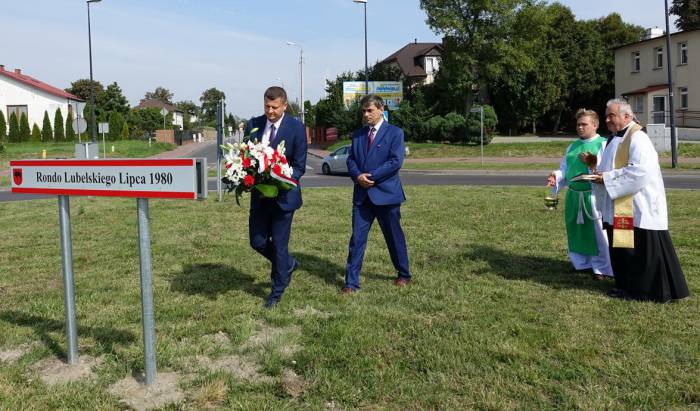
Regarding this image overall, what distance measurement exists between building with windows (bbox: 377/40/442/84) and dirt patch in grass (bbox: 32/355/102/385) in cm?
6549

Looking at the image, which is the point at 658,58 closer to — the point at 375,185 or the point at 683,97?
the point at 683,97

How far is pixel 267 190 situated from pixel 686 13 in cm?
5665

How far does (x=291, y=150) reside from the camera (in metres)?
5.28

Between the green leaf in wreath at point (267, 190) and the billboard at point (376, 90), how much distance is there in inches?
1840

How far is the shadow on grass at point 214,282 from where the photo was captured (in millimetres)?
5785

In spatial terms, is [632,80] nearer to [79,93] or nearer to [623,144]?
[623,144]

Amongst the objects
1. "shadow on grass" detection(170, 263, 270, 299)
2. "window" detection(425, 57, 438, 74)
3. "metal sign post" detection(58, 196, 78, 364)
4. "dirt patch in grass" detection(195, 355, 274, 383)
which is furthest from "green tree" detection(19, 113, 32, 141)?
"dirt patch in grass" detection(195, 355, 274, 383)

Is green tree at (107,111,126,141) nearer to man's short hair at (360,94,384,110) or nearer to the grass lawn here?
the grass lawn

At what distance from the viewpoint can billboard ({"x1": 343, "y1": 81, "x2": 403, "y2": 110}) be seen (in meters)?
50.8

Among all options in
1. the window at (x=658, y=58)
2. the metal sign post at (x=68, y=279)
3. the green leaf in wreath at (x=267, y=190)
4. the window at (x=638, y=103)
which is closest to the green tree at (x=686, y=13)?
the window at (x=658, y=58)

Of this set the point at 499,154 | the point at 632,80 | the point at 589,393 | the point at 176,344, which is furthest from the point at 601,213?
the point at 632,80

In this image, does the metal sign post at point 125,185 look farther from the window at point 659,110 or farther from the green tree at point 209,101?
the green tree at point 209,101

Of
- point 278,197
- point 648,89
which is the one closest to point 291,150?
point 278,197

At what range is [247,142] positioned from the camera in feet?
15.9
